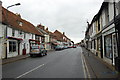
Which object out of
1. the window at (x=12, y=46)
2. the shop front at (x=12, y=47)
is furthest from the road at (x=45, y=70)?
the window at (x=12, y=46)

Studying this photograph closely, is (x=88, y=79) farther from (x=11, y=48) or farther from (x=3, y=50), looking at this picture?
(x=11, y=48)

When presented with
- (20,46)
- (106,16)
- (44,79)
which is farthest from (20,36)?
(44,79)

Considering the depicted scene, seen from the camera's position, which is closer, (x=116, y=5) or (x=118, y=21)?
(x=118, y=21)

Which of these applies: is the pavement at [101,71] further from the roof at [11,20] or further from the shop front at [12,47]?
the roof at [11,20]

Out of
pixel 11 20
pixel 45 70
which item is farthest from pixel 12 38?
pixel 45 70

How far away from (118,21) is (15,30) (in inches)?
722

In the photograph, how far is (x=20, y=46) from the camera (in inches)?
962

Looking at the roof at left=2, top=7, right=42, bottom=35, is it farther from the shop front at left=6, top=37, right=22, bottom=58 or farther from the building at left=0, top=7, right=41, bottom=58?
the shop front at left=6, top=37, right=22, bottom=58

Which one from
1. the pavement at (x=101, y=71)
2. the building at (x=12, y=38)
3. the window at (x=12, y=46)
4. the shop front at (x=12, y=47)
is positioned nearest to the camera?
the pavement at (x=101, y=71)

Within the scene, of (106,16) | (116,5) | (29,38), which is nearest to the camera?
(116,5)

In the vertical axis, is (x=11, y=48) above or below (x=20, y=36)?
below

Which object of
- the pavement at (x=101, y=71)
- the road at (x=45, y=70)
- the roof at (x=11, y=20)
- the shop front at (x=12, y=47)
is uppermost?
the roof at (x=11, y=20)

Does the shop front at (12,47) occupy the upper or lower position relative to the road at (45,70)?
upper

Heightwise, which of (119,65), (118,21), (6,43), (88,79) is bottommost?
(88,79)
